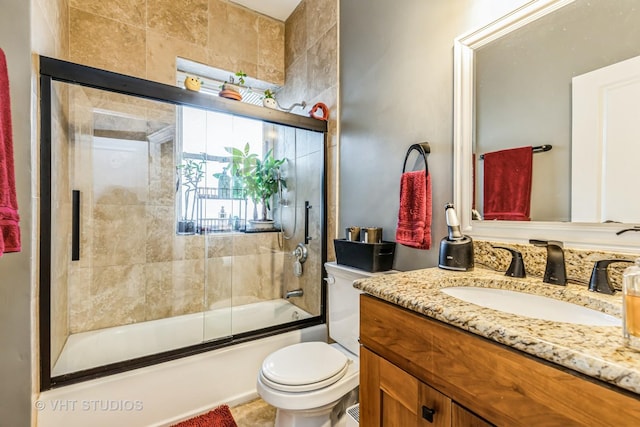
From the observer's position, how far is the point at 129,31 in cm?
192

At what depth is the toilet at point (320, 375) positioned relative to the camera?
1.14 metres

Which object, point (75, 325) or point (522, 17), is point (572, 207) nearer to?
point (522, 17)

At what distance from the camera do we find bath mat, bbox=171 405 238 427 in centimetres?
146

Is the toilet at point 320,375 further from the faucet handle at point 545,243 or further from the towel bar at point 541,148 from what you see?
the towel bar at point 541,148

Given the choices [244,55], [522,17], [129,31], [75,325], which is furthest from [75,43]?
[522,17]

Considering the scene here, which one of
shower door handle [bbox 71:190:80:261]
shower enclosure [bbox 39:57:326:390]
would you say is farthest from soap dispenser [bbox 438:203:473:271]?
shower door handle [bbox 71:190:80:261]

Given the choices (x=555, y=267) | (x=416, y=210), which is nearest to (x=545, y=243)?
(x=555, y=267)

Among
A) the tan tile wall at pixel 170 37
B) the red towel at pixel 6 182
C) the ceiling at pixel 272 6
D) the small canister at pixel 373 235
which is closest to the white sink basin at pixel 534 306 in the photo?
the small canister at pixel 373 235

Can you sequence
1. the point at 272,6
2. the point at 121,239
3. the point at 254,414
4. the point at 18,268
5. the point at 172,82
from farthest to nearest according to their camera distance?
the point at 272,6 → the point at 172,82 → the point at 121,239 → the point at 254,414 → the point at 18,268

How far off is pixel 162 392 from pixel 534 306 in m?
1.72

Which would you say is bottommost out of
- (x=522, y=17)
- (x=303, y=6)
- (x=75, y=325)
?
(x=75, y=325)

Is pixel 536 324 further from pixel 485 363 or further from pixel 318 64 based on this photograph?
pixel 318 64

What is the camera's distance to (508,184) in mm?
1039

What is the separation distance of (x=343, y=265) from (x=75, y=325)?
5.84 feet
